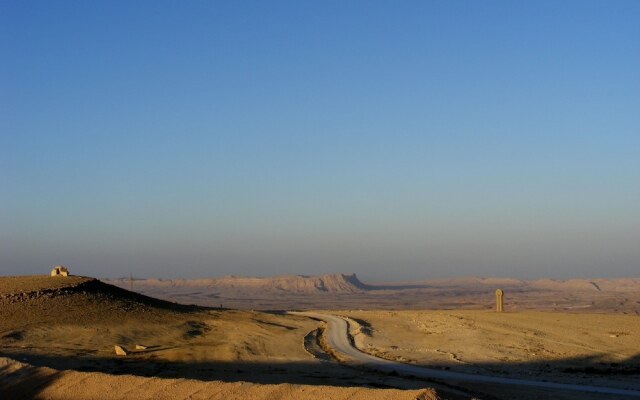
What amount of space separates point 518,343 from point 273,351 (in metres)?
13.6

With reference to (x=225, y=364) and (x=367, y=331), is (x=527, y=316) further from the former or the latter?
(x=225, y=364)

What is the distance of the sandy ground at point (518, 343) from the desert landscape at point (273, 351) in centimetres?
9

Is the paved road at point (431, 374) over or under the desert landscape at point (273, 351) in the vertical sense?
under

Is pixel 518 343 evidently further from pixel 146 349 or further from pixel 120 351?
pixel 120 351

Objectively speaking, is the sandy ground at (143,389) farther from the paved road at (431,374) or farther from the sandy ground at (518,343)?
the sandy ground at (518,343)

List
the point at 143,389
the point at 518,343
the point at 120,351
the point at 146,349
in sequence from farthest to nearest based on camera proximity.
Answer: the point at 518,343
the point at 146,349
the point at 120,351
the point at 143,389

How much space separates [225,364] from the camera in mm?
25250

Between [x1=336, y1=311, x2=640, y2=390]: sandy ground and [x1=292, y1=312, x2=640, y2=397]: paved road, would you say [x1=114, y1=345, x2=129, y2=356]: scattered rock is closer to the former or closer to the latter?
[x1=292, y1=312, x2=640, y2=397]: paved road

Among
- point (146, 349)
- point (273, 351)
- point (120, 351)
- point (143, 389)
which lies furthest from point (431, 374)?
point (120, 351)

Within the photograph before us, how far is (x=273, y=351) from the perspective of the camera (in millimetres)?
29406

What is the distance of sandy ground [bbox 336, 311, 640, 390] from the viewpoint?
1080 inches

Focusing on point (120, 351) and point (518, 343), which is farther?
point (518, 343)

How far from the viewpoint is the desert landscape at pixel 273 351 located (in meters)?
17.5

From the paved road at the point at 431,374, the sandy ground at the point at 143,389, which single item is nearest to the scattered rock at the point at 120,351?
the sandy ground at the point at 143,389
